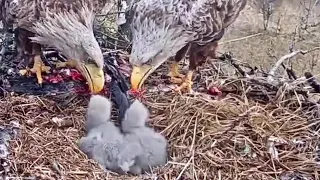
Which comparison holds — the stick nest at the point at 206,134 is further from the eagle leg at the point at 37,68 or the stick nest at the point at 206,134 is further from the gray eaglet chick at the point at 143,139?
the eagle leg at the point at 37,68

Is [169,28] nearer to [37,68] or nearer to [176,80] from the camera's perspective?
[176,80]

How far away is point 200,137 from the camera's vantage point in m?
3.65

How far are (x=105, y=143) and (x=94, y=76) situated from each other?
0.60m

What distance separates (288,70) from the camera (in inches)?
172

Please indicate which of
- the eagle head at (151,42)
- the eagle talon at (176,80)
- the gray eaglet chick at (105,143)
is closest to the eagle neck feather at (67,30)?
the eagle head at (151,42)

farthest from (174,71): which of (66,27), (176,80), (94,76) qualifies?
(66,27)

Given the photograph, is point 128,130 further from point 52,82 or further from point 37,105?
point 52,82

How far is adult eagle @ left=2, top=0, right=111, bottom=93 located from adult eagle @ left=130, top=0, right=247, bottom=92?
24 cm

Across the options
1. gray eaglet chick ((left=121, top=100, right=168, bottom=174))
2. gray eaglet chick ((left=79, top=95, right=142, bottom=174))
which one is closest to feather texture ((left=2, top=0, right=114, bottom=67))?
gray eaglet chick ((left=79, top=95, right=142, bottom=174))

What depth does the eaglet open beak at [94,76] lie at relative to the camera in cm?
386

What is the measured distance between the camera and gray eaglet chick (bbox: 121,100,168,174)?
336 cm

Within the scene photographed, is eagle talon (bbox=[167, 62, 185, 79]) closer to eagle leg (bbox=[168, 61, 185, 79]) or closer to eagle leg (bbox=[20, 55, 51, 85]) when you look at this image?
eagle leg (bbox=[168, 61, 185, 79])

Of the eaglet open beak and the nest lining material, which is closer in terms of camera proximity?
the nest lining material

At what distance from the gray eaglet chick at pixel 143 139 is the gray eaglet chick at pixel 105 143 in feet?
0.10
